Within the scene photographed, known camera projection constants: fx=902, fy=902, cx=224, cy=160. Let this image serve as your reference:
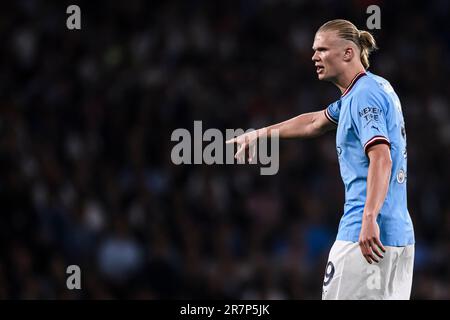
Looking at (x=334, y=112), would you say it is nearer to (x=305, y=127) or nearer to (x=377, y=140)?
(x=305, y=127)

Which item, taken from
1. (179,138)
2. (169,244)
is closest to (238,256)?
(169,244)

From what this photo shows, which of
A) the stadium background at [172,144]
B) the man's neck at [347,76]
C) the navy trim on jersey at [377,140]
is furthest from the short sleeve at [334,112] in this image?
the stadium background at [172,144]

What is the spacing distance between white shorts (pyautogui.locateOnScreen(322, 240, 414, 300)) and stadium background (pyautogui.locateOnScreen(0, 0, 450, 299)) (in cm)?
377

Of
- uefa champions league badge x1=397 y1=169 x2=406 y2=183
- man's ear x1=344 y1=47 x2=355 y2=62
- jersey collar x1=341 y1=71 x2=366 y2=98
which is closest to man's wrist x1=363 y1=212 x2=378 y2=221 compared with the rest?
uefa champions league badge x1=397 y1=169 x2=406 y2=183

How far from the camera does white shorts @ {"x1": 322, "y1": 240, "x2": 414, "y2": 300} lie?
3.97 metres

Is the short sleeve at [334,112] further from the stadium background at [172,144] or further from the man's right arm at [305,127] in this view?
the stadium background at [172,144]

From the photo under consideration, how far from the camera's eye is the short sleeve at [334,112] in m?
4.53

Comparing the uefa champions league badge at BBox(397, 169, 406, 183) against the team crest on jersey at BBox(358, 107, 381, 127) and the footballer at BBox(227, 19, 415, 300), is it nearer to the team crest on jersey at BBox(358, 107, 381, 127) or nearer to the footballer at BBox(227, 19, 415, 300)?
the footballer at BBox(227, 19, 415, 300)

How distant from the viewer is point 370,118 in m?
3.95

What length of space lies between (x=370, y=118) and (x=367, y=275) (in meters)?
0.69

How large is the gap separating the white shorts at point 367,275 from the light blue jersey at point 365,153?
5 cm

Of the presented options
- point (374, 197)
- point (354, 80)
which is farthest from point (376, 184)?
point (354, 80)
